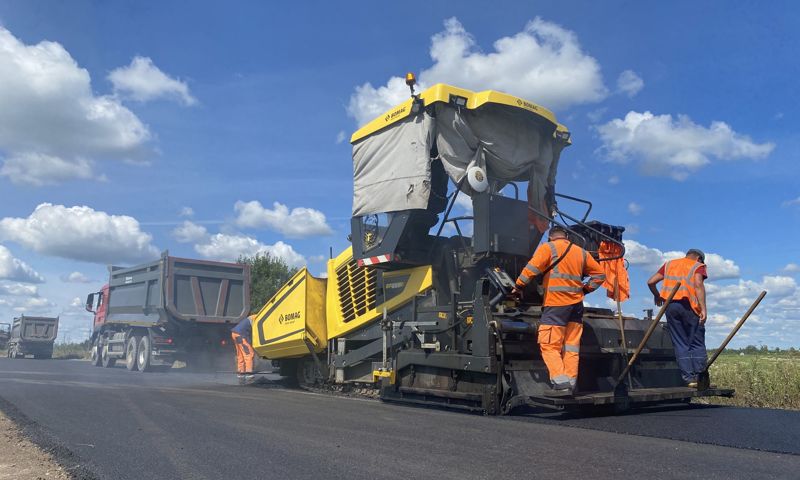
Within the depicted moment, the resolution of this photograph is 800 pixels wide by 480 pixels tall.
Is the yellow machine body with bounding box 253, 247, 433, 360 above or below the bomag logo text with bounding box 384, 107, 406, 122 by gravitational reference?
below

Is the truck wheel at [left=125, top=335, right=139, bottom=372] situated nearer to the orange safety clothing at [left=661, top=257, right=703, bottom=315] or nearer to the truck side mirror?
the truck side mirror

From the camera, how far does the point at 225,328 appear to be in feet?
53.2

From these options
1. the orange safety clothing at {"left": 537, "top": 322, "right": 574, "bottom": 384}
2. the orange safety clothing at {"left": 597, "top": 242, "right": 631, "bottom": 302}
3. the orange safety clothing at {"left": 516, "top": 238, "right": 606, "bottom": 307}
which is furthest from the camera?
the orange safety clothing at {"left": 597, "top": 242, "right": 631, "bottom": 302}

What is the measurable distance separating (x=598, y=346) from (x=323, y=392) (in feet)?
13.9

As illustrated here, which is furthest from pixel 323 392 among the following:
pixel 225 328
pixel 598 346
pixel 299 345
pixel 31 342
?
pixel 31 342

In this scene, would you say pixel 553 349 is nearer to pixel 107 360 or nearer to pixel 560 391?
pixel 560 391

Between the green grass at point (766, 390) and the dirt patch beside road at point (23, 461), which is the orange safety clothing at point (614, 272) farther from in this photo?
the dirt patch beside road at point (23, 461)

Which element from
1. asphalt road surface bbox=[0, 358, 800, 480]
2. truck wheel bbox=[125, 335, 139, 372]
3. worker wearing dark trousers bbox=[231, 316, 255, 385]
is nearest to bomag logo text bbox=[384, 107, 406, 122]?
asphalt road surface bbox=[0, 358, 800, 480]

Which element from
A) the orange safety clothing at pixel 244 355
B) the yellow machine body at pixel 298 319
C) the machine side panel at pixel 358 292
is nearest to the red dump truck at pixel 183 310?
the orange safety clothing at pixel 244 355

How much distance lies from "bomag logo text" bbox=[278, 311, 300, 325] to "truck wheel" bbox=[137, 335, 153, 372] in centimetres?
781

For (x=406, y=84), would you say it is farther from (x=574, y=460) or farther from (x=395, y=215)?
(x=574, y=460)

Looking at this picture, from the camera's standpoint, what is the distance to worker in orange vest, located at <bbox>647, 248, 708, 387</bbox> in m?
6.13

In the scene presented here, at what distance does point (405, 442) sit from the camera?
4.46 meters

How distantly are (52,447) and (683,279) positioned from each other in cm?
564
